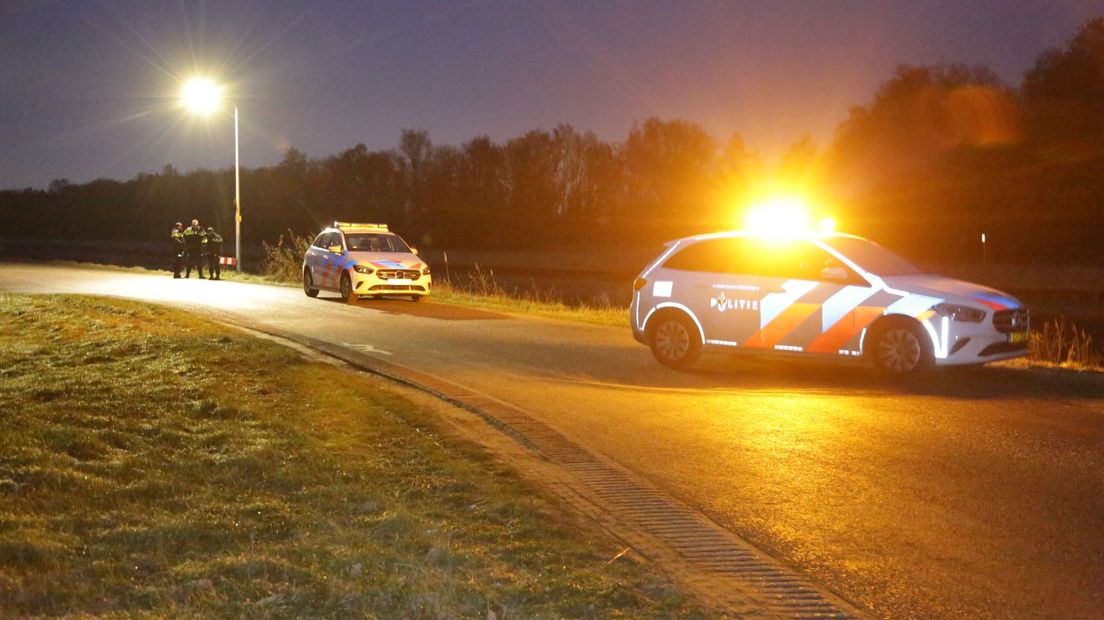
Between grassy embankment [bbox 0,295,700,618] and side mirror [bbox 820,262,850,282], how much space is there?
205 inches

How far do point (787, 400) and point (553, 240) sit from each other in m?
58.2

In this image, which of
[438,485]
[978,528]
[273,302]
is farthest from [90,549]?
[273,302]

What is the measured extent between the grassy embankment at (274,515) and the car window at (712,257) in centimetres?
445

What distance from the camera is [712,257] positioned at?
13.6 meters

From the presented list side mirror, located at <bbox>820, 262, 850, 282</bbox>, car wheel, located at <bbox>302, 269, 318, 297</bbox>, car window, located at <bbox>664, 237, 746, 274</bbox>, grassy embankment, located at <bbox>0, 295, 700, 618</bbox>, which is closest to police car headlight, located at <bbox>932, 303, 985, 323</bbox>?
side mirror, located at <bbox>820, 262, 850, 282</bbox>

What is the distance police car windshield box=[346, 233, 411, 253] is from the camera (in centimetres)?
2548

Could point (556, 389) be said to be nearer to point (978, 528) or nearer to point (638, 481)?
point (638, 481)

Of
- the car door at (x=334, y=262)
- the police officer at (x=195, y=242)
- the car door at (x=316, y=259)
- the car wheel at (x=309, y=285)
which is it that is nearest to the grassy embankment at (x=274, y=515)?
the car door at (x=334, y=262)

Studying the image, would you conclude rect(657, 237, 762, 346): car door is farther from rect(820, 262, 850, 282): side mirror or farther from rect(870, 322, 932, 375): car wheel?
rect(870, 322, 932, 375): car wheel

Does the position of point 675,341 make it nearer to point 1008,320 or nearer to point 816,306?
point 816,306

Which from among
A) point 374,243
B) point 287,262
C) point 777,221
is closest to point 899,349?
point 777,221

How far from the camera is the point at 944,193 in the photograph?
157 ft

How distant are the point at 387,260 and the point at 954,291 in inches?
575

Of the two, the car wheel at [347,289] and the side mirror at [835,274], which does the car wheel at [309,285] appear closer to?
the car wheel at [347,289]
